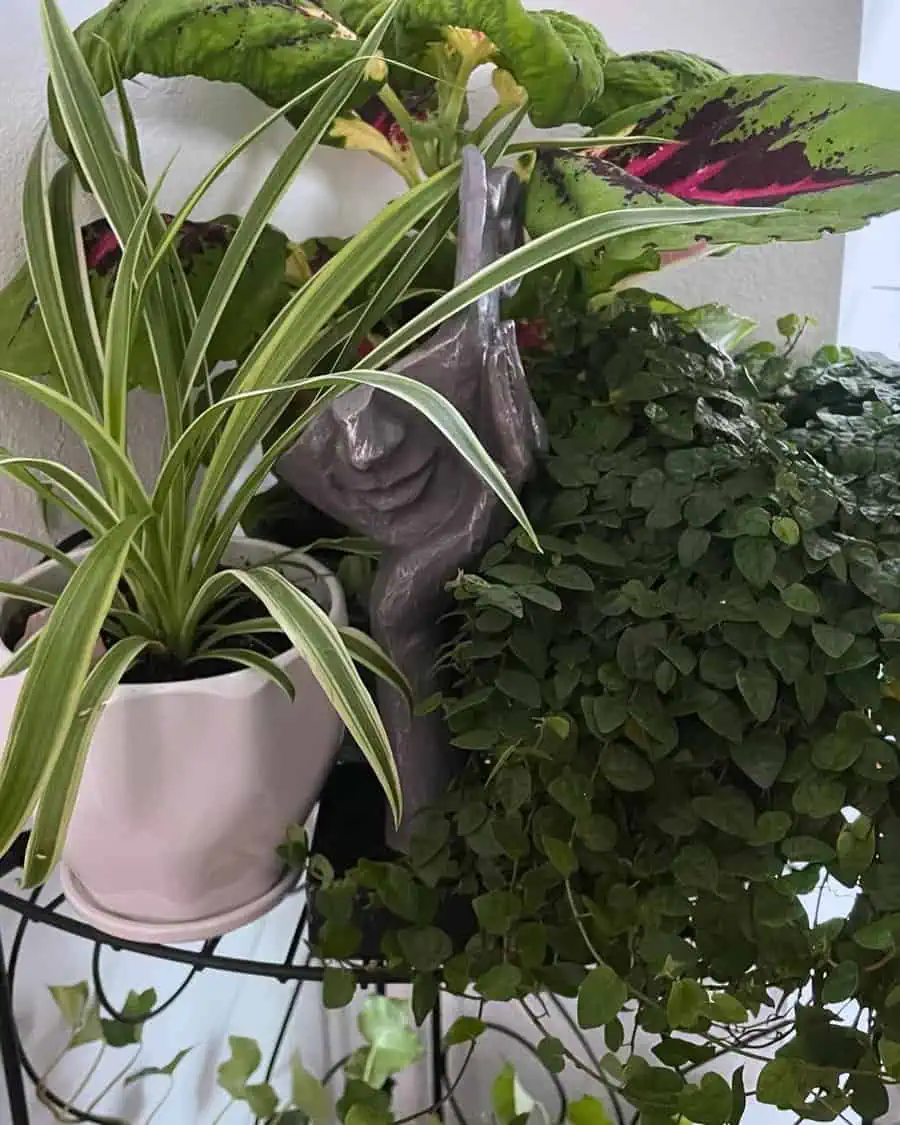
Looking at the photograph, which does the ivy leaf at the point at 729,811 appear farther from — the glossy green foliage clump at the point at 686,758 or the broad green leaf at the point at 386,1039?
the broad green leaf at the point at 386,1039

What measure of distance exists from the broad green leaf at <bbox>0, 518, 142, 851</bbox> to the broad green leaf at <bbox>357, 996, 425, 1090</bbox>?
13.2 inches

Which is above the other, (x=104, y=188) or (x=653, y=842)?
(x=104, y=188)

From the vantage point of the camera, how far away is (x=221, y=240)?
75 cm

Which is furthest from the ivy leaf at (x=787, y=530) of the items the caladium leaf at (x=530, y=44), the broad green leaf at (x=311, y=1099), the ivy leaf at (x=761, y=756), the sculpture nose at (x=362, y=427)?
the broad green leaf at (x=311, y=1099)

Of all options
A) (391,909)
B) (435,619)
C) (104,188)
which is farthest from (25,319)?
(391,909)

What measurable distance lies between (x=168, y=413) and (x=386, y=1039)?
0.47m

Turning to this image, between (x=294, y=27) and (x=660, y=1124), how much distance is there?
→ 0.72 meters

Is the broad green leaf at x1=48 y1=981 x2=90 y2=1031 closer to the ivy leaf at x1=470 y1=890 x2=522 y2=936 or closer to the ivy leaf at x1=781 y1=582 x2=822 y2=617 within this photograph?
the ivy leaf at x1=470 y1=890 x2=522 y2=936

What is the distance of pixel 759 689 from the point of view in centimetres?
51

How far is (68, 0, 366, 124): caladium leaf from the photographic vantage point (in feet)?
2.08

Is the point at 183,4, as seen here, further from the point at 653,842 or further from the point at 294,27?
the point at 653,842

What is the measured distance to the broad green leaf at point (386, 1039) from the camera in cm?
65

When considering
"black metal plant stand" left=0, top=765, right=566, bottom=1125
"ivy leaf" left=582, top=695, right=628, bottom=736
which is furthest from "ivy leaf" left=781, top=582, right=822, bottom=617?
"black metal plant stand" left=0, top=765, right=566, bottom=1125

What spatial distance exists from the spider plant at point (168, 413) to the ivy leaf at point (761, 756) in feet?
0.63
